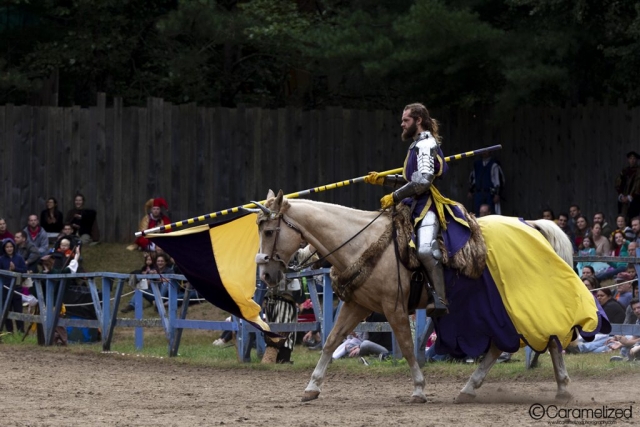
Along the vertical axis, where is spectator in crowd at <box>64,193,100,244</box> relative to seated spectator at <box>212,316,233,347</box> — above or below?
above

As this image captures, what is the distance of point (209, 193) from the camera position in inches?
972

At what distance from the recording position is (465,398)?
1088 centimetres

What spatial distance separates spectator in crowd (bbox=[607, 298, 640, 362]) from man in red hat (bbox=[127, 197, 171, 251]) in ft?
31.3

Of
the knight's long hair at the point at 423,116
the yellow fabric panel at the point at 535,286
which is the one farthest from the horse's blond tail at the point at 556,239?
the knight's long hair at the point at 423,116

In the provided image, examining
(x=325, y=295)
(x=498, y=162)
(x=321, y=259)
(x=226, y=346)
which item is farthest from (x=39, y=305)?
(x=498, y=162)

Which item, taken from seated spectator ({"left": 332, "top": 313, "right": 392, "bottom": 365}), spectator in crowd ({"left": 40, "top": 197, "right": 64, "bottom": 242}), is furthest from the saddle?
spectator in crowd ({"left": 40, "top": 197, "right": 64, "bottom": 242})

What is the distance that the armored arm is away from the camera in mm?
10672

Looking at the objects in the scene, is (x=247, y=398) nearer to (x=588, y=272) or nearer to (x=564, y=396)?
(x=564, y=396)

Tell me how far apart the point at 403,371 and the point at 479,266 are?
9.86 ft

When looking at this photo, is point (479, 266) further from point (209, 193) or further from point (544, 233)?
point (209, 193)

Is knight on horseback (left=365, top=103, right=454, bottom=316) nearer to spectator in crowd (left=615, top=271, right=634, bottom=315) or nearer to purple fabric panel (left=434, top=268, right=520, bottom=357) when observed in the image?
purple fabric panel (left=434, top=268, right=520, bottom=357)

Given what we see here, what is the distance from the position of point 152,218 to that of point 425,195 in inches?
461

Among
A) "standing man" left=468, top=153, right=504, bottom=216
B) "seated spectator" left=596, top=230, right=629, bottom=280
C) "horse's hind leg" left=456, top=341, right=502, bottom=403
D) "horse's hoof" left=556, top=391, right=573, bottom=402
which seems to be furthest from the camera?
"standing man" left=468, top=153, right=504, bottom=216

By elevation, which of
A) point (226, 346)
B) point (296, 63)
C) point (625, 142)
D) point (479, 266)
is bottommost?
point (226, 346)
